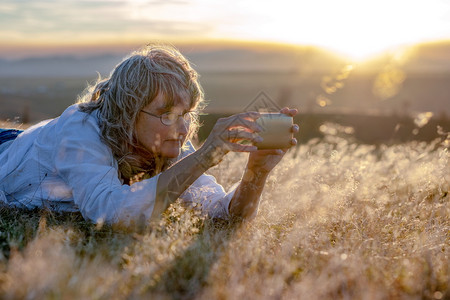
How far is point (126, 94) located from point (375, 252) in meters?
1.70

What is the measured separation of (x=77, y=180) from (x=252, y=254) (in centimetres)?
113

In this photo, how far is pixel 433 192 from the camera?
4.00m

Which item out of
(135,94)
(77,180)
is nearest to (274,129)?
(135,94)

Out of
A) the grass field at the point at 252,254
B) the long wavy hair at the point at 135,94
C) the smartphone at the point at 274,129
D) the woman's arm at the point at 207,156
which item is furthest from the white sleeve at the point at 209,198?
the smartphone at the point at 274,129

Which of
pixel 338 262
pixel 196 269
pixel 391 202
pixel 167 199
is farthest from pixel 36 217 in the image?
pixel 391 202

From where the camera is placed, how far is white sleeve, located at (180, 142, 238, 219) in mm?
3279

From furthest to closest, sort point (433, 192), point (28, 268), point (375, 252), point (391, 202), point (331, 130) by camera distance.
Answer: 1. point (331, 130)
2. point (433, 192)
3. point (391, 202)
4. point (375, 252)
5. point (28, 268)

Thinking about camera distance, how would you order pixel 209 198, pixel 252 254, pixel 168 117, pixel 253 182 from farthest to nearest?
pixel 209 198
pixel 253 182
pixel 168 117
pixel 252 254

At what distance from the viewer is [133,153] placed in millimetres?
3174

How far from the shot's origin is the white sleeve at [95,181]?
2678mm

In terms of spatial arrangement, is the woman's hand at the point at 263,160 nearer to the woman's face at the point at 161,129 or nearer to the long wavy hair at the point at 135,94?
the woman's face at the point at 161,129

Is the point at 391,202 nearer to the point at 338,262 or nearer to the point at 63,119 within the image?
the point at 338,262

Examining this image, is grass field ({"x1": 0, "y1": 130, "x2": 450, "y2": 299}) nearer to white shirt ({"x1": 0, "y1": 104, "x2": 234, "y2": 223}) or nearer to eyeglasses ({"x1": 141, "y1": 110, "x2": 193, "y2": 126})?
white shirt ({"x1": 0, "y1": 104, "x2": 234, "y2": 223})

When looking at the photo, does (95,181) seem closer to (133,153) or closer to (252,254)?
(133,153)
